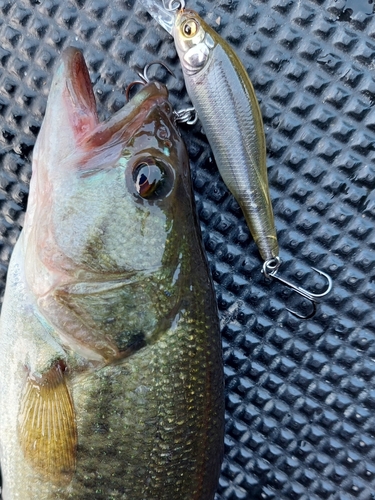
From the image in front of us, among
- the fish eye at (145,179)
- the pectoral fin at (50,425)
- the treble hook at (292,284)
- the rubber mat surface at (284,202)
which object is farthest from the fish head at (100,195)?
the treble hook at (292,284)

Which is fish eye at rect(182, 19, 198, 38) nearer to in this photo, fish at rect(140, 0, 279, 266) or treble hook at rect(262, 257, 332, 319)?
fish at rect(140, 0, 279, 266)

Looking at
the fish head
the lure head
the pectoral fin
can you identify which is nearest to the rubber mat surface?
the lure head

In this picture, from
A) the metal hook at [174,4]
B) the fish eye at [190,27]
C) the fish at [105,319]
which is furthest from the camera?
the metal hook at [174,4]

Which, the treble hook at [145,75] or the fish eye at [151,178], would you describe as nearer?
the fish eye at [151,178]

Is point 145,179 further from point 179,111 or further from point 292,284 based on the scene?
point 292,284

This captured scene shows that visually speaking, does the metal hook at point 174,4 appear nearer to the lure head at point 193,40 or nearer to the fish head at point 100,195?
the lure head at point 193,40

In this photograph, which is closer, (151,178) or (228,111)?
(151,178)

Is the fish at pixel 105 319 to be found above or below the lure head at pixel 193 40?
below

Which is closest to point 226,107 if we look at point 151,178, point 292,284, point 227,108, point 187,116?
point 227,108

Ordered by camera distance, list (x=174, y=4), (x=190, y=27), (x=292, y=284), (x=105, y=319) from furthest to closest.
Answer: (x=292, y=284) < (x=174, y=4) < (x=190, y=27) < (x=105, y=319)
